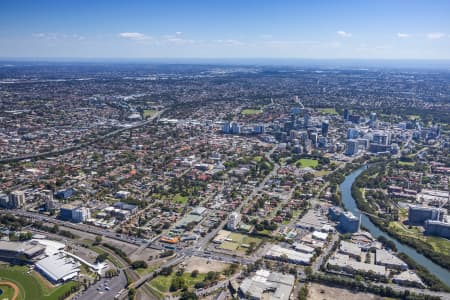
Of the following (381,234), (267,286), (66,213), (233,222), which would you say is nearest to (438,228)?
(381,234)

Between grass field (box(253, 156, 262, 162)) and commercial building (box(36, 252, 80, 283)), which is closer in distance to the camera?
commercial building (box(36, 252, 80, 283))

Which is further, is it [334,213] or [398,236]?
[334,213]

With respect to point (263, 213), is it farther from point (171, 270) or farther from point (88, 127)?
point (88, 127)

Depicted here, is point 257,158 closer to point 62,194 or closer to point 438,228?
point 62,194

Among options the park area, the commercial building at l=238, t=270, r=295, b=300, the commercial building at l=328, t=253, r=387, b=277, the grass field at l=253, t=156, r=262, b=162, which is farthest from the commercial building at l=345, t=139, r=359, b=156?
the commercial building at l=238, t=270, r=295, b=300

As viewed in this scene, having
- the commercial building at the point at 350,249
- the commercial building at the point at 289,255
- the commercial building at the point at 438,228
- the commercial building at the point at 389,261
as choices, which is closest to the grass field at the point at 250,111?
the commercial building at the point at 438,228

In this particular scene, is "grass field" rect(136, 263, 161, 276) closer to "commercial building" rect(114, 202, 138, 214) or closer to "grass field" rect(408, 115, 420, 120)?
"commercial building" rect(114, 202, 138, 214)
